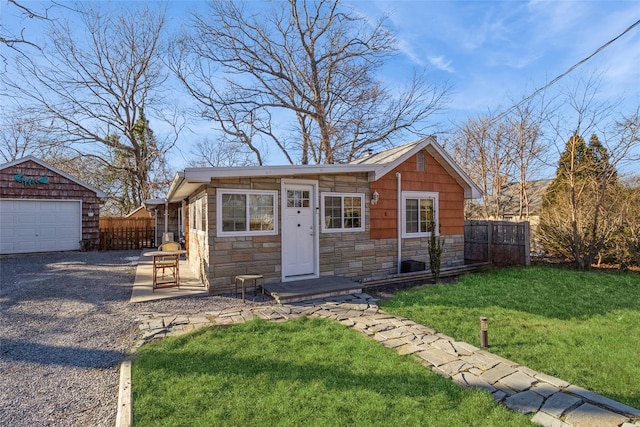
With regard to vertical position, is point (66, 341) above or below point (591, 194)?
below

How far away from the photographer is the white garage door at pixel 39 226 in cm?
1235

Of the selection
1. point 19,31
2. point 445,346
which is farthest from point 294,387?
point 19,31

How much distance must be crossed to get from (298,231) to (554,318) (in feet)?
16.1

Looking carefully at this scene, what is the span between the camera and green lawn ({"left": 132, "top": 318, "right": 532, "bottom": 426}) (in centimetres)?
260

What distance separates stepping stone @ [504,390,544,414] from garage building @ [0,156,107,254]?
15.9 metres

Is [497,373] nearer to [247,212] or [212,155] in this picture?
[247,212]

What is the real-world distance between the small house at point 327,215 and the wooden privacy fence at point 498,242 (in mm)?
1243

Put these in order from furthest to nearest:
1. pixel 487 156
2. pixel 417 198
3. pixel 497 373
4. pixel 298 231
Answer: pixel 487 156 → pixel 417 198 → pixel 298 231 → pixel 497 373

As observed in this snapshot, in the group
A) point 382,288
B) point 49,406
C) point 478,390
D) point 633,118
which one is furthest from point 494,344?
point 633,118

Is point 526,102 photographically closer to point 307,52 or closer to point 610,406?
point 307,52

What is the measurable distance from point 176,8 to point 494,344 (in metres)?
16.8

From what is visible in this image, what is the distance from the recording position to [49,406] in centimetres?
295

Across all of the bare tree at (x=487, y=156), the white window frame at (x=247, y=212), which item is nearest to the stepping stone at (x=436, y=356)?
the white window frame at (x=247, y=212)

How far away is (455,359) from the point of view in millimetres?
3611
